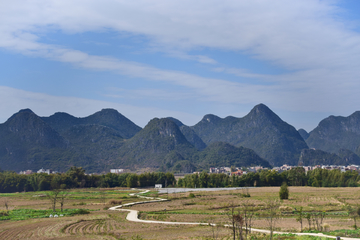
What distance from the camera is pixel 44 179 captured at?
110250 mm

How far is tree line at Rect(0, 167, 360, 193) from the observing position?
350 ft

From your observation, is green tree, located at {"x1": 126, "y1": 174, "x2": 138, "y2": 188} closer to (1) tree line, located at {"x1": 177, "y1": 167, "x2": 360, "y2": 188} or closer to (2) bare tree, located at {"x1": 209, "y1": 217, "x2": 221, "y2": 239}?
(1) tree line, located at {"x1": 177, "y1": 167, "x2": 360, "y2": 188}

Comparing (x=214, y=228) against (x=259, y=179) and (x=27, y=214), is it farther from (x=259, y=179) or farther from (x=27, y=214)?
(x=259, y=179)

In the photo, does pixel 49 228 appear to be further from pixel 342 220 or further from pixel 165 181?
pixel 165 181

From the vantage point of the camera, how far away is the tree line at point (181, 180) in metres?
107

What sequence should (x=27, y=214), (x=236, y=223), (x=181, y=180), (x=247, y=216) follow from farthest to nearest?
(x=181, y=180), (x=27, y=214), (x=247, y=216), (x=236, y=223)

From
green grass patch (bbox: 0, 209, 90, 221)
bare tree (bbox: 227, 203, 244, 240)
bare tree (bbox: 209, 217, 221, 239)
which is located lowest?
green grass patch (bbox: 0, 209, 90, 221)

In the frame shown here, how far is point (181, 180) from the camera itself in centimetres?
12231

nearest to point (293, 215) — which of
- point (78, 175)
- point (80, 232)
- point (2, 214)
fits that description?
point (80, 232)

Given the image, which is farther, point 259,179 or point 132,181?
point 132,181

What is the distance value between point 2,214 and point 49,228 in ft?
59.3

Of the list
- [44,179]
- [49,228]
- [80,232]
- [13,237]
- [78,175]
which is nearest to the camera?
[13,237]

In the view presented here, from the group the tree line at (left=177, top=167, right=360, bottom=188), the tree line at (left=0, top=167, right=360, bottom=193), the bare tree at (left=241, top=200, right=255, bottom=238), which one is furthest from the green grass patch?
the tree line at (left=177, top=167, right=360, bottom=188)

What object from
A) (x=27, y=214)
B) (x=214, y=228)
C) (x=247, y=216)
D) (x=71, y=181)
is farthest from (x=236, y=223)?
(x=71, y=181)
